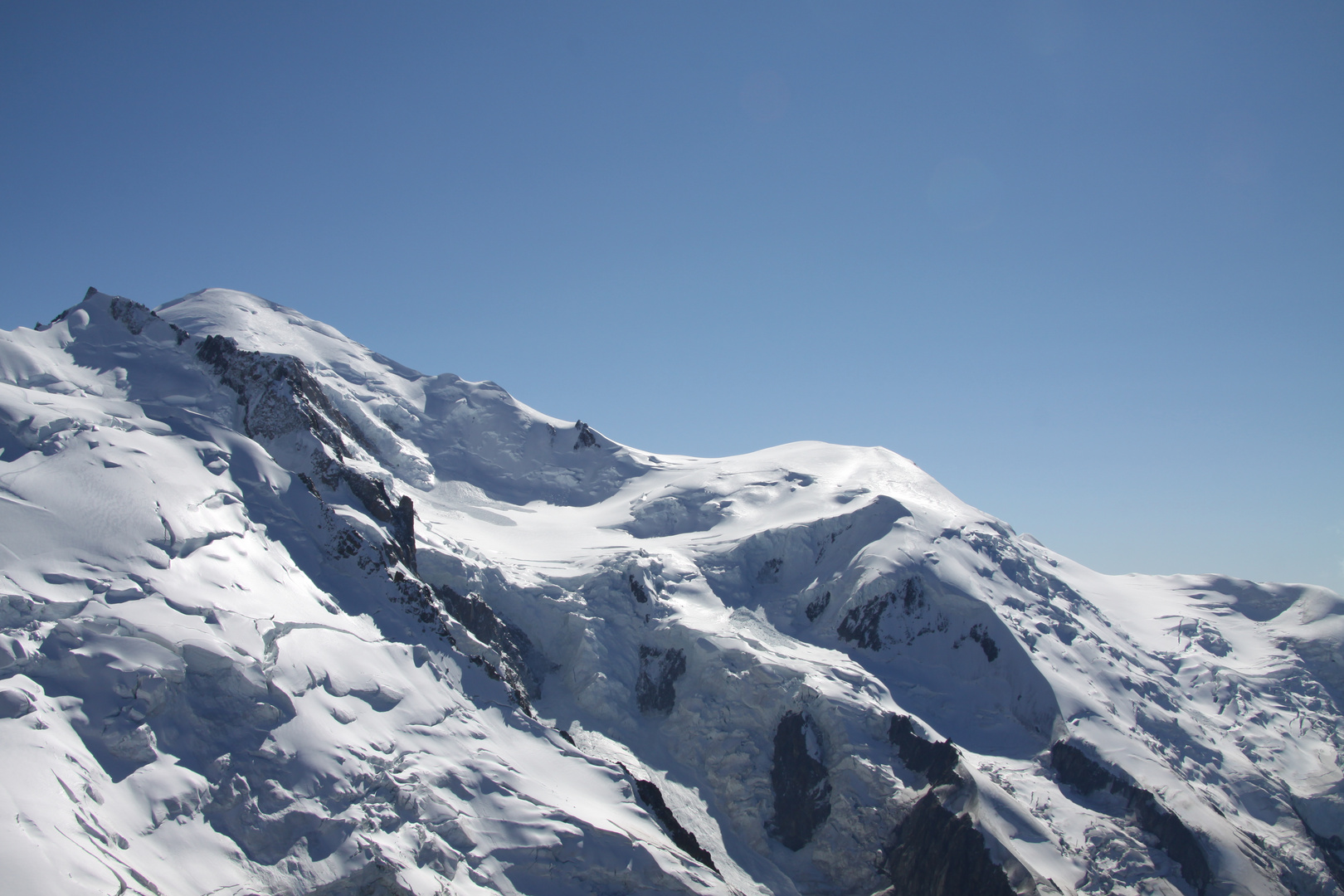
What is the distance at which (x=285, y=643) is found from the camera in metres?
62.4

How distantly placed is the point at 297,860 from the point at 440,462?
9700cm

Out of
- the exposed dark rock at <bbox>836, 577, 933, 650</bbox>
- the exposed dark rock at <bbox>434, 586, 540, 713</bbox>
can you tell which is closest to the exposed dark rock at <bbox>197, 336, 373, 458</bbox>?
the exposed dark rock at <bbox>434, 586, 540, 713</bbox>

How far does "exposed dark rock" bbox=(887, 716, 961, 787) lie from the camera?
280 feet

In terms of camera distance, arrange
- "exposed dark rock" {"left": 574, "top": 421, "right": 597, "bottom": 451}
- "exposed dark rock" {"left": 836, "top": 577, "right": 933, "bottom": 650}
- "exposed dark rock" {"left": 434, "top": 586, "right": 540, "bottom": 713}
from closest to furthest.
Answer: "exposed dark rock" {"left": 434, "top": 586, "right": 540, "bottom": 713}
"exposed dark rock" {"left": 836, "top": 577, "right": 933, "bottom": 650}
"exposed dark rock" {"left": 574, "top": 421, "right": 597, "bottom": 451}

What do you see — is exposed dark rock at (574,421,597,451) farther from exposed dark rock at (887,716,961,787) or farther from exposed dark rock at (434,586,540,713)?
exposed dark rock at (887,716,961,787)

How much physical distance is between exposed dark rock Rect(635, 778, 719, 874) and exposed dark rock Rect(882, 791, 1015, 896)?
18.2m

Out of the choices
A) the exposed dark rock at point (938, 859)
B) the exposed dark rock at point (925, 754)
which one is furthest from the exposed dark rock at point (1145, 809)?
the exposed dark rock at point (938, 859)

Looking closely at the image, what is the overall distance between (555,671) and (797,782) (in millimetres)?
30098

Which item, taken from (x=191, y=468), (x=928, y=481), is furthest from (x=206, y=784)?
(x=928, y=481)

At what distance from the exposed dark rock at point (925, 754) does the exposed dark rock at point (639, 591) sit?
3303cm

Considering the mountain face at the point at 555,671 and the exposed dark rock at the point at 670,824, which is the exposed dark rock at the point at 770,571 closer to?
the mountain face at the point at 555,671

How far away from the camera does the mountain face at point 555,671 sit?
5250 cm

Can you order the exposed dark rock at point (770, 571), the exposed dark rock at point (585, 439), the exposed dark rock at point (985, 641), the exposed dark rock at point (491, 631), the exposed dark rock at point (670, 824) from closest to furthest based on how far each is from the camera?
the exposed dark rock at point (670, 824), the exposed dark rock at point (491, 631), the exposed dark rock at point (985, 641), the exposed dark rock at point (770, 571), the exposed dark rock at point (585, 439)

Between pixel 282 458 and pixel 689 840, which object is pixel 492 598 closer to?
pixel 282 458
